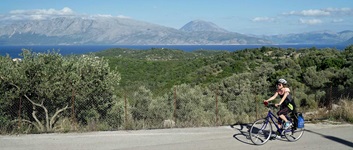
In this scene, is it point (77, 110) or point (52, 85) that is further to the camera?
point (77, 110)

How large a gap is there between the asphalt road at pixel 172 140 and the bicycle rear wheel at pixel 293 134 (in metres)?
0.15

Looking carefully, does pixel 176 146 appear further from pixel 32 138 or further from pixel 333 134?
pixel 333 134

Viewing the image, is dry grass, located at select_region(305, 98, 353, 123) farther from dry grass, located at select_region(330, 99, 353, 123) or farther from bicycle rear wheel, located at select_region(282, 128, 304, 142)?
bicycle rear wheel, located at select_region(282, 128, 304, 142)

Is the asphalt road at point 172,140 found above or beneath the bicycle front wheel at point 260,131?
Answer: beneath

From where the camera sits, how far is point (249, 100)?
27.3 meters

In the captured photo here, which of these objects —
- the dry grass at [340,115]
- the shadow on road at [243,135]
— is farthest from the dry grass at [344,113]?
the shadow on road at [243,135]

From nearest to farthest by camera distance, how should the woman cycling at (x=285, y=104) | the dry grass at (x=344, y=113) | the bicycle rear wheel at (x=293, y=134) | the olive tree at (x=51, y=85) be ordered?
the woman cycling at (x=285, y=104)
the bicycle rear wheel at (x=293, y=134)
the dry grass at (x=344, y=113)
the olive tree at (x=51, y=85)

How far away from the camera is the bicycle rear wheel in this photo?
9.87 metres

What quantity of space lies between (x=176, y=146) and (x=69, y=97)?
724cm

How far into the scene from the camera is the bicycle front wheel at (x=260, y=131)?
30.9ft

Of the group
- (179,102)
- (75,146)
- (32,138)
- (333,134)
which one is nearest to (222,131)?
(333,134)

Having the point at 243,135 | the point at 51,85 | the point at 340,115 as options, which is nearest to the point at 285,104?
the point at 243,135

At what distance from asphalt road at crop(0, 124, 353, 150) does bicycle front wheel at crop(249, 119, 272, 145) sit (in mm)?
163

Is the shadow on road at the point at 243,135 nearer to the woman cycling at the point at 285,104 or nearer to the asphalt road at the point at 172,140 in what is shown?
the asphalt road at the point at 172,140
